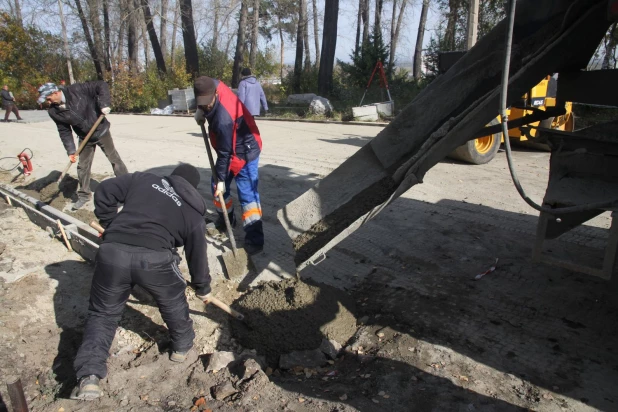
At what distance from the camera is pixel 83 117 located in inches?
241

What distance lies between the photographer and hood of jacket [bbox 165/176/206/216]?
3016 millimetres

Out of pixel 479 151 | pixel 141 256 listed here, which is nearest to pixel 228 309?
pixel 141 256

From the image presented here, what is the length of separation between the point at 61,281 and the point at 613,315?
4828mm

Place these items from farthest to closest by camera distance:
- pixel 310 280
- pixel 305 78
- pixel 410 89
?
1. pixel 305 78
2. pixel 410 89
3. pixel 310 280

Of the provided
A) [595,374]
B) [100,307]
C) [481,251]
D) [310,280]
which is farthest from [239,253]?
[595,374]

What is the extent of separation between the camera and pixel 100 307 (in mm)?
2939

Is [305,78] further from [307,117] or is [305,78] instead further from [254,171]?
[254,171]

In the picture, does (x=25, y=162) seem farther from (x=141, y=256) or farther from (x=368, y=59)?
(x=368, y=59)

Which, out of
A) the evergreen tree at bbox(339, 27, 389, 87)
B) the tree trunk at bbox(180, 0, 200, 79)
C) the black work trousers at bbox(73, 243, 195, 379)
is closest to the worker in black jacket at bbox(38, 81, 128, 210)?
the black work trousers at bbox(73, 243, 195, 379)

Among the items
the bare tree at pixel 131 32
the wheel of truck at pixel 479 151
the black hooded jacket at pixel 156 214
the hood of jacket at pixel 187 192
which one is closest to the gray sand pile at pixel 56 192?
the black hooded jacket at pixel 156 214

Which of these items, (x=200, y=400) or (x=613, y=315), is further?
(x=613, y=315)

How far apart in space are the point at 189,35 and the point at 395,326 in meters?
22.9

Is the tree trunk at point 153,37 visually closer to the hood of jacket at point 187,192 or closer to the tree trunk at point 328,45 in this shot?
the tree trunk at point 328,45

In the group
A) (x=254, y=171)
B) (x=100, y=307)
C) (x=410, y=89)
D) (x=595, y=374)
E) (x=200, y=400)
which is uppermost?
(x=410, y=89)
